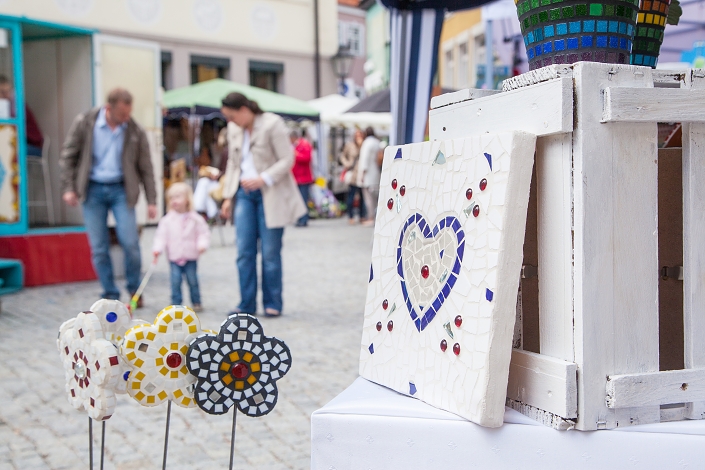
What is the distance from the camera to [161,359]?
1.61 m

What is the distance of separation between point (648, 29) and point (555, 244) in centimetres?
66

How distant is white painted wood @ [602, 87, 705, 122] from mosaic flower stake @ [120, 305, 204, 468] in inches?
35.6

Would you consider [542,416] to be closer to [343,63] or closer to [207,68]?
[207,68]

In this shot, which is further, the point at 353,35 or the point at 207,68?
the point at 353,35

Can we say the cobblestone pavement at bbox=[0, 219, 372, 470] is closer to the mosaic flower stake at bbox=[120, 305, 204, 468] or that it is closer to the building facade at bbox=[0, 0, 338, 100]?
the mosaic flower stake at bbox=[120, 305, 204, 468]

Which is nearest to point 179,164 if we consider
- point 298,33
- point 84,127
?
point 84,127

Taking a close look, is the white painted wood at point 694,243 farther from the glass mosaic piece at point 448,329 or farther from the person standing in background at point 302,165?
the person standing in background at point 302,165

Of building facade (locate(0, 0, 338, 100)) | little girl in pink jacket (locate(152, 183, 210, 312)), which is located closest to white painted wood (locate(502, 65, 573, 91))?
little girl in pink jacket (locate(152, 183, 210, 312))

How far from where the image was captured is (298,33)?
24031 mm

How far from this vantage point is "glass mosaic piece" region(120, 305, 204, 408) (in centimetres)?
160

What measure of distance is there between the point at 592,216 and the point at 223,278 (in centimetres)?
709

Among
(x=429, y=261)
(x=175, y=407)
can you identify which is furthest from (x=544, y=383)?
(x=175, y=407)

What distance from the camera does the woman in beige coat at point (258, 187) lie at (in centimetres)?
559

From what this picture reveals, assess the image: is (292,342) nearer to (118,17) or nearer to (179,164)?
(179,164)
